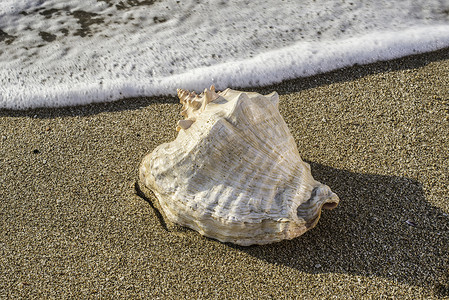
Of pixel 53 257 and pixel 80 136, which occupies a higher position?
pixel 80 136

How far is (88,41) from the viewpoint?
4.16 meters

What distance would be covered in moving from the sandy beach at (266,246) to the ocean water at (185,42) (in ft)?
0.62

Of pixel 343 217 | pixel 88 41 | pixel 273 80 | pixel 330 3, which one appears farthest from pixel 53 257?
pixel 330 3

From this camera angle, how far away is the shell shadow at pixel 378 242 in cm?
221

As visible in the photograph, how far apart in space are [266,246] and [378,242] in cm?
64

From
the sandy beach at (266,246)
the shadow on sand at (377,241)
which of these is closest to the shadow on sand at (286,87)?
the sandy beach at (266,246)

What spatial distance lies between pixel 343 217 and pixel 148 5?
332 centimetres

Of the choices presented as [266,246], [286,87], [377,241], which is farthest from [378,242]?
[286,87]

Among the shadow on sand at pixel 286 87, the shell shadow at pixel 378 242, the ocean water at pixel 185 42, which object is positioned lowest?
the shell shadow at pixel 378 242

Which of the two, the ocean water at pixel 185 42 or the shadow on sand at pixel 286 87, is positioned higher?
the ocean water at pixel 185 42

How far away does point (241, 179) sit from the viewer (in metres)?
2.10

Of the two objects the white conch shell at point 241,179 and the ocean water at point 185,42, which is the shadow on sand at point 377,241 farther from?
the ocean water at point 185,42

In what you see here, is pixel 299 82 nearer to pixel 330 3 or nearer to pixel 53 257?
pixel 330 3

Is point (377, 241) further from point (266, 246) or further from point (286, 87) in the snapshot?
point (286, 87)
